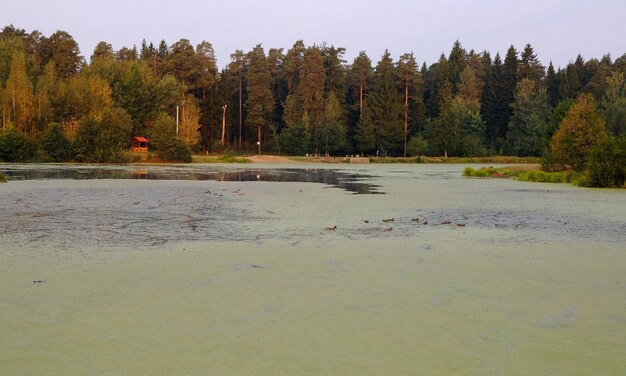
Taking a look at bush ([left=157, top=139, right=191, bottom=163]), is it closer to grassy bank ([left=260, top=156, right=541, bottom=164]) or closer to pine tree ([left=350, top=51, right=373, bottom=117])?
grassy bank ([left=260, top=156, right=541, bottom=164])

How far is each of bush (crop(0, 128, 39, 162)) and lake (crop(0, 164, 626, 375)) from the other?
40195 mm

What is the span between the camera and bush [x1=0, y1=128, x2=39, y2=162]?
48562mm

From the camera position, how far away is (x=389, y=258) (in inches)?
335

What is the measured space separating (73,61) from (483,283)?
8734 cm

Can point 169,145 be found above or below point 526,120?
below

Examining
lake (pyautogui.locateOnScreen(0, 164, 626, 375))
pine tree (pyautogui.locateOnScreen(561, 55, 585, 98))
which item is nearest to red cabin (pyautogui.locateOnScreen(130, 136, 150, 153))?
lake (pyautogui.locateOnScreen(0, 164, 626, 375))

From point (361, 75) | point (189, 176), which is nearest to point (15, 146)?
point (189, 176)

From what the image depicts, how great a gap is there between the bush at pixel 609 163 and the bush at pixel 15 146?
145 ft

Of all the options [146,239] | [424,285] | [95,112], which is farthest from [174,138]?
[424,285]

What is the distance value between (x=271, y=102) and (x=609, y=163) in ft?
221

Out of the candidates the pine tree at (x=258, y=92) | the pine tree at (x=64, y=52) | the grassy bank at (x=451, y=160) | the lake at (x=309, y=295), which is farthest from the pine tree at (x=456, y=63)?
the lake at (x=309, y=295)

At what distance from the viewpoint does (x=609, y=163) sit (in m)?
24.2

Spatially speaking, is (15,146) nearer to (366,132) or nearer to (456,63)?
(366,132)

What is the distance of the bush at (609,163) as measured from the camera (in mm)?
23859
